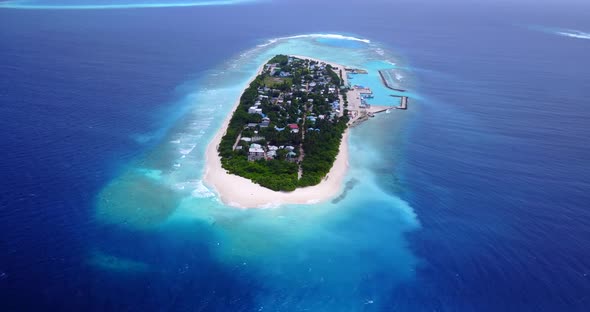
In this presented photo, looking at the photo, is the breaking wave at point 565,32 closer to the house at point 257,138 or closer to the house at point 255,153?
the house at point 257,138

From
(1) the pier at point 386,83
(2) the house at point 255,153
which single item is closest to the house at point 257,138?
(2) the house at point 255,153

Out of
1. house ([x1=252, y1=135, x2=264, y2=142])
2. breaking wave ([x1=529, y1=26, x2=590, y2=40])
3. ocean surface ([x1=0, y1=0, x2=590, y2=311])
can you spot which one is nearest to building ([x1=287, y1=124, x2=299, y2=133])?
house ([x1=252, y1=135, x2=264, y2=142])

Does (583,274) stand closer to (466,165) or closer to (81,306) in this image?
(466,165)

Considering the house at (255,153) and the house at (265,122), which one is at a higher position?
the house at (265,122)

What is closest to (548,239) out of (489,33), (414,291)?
(414,291)

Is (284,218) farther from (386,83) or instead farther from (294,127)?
(386,83)

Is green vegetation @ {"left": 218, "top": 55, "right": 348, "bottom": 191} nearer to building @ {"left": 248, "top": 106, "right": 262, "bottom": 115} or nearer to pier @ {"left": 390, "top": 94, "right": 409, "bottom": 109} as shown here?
building @ {"left": 248, "top": 106, "right": 262, "bottom": 115}
